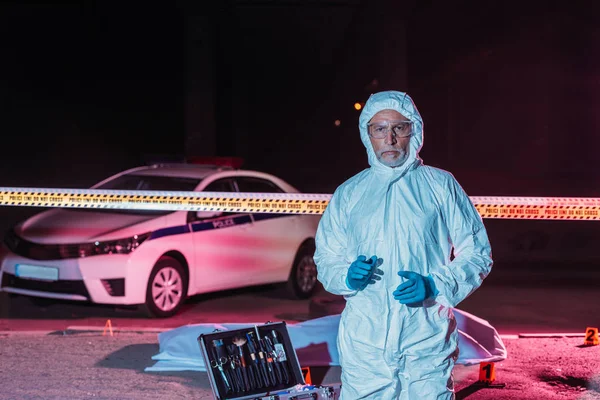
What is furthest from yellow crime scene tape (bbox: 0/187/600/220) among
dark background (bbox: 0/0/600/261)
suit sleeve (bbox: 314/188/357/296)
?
dark background (bbox: 0/0/600/261)

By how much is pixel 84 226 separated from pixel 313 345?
322 centimetres

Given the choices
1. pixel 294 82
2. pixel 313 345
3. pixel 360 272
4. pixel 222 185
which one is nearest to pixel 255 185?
pixel 222 185

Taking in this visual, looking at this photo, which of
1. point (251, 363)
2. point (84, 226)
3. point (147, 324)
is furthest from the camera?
point (84, 226)

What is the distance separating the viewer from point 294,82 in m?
37.8

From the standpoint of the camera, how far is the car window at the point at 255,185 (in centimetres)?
1032

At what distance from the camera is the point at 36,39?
30.0 meters

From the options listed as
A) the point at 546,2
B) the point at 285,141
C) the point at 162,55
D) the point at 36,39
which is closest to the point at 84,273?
the point at 546,2

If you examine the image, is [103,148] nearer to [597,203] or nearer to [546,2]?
[546,2]

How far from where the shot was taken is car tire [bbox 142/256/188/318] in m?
9.03

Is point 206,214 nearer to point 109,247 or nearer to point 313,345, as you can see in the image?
point 109,247

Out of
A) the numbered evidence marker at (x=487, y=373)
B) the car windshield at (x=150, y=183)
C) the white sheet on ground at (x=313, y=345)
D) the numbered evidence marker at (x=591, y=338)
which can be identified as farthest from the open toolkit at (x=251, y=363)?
the car windshield at (x=150, y=183)

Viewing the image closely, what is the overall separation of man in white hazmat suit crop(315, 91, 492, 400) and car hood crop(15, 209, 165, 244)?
5263 mm

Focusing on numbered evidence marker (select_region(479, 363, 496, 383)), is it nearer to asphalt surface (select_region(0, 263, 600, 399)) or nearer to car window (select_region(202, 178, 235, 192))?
asphalt surface (select_region(0, 263, 600, 399))

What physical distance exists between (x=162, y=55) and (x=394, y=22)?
40.2 feet
